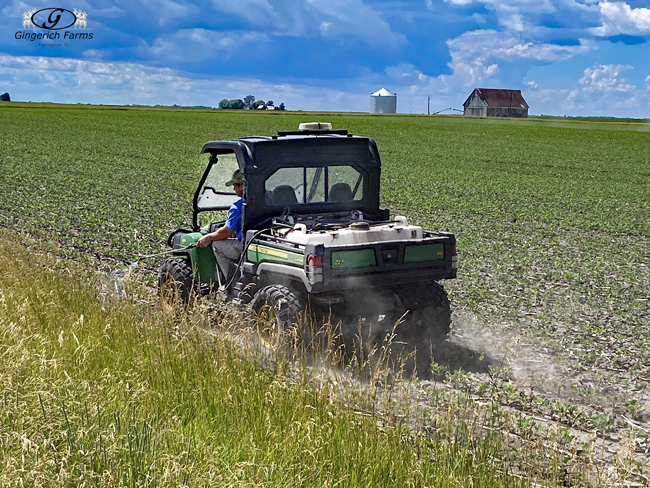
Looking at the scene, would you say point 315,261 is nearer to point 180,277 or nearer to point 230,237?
point 230,237

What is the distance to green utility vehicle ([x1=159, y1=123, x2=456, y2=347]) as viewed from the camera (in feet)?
24.2

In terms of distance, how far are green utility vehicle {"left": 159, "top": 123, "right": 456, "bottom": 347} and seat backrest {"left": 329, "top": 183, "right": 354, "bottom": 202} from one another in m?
0.01

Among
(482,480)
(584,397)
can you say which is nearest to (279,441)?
(482,480)

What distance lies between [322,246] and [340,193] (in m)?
1.74

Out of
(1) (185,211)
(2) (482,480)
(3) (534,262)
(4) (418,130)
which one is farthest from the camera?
(4) (418,130)

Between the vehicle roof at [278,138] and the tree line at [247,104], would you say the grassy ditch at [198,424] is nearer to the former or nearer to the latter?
the vehicle roof at [278,138]

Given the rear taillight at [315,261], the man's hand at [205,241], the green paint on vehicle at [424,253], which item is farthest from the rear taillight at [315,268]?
the man's hand at [205,241]

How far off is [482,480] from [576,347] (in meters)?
4.04

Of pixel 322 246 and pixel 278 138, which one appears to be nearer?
pixel 322 246

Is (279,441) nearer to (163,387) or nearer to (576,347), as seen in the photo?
(163,387)

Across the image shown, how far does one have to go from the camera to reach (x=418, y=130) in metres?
67.9

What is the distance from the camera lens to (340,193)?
870 centimetres

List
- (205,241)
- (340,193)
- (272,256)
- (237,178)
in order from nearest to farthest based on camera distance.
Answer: (272,256), (237,178), (205,241), (340,193)

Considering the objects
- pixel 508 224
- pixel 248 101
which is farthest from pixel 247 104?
pixel 508 224
